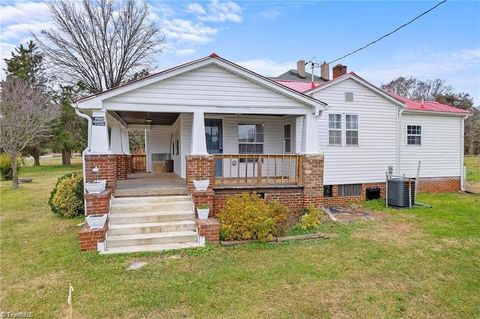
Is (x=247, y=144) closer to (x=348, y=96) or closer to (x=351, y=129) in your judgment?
(x=351, y=129)

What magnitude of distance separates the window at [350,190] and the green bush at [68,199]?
28.8ft

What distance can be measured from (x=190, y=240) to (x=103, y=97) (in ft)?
12.6

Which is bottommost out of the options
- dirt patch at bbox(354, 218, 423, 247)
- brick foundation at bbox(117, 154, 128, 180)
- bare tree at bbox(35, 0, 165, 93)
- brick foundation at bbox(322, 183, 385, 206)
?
dirt patch at bbox(354, 218, 423, 247)

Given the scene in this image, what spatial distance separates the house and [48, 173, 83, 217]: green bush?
118 cm

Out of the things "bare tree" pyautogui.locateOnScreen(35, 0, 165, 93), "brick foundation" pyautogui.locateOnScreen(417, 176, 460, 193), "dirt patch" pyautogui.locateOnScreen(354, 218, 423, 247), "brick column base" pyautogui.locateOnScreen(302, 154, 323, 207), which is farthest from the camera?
"bare tree" pyautogui.locateOnScreen(35, 0, 165, 93)

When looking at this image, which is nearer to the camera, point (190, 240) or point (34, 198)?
point (190, 240)

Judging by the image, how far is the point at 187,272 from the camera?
4777mm

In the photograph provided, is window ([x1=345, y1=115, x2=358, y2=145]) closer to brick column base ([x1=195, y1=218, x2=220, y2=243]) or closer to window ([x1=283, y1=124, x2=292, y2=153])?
window ([x1=283, y1=124, x2=292, y2=153])

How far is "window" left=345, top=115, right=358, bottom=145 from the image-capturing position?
10.9m

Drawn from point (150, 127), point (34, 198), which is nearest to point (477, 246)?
point (150, 127)

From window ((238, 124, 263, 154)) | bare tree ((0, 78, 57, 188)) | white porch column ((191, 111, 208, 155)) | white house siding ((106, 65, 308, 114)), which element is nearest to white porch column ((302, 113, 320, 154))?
white house siding ((106, 65, 308, 114))

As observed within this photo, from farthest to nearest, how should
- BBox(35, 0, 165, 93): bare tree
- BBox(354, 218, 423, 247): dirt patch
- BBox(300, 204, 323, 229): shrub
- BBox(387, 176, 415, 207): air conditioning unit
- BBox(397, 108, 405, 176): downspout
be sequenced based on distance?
BBox(35, 0, 165, 93): bare tree
BBox(397, 108, 405, 176): downspout
BBox(387, 176, 415, 207): air conditioning unit
BBox(300, 204, 323, 229): shrub
BBox(354, 218, 423, 247): dirt patch

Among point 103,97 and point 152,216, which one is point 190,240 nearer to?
point 152,216

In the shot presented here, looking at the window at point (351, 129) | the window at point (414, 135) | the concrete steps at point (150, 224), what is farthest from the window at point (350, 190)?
the concrete steps at point (150, 224)
